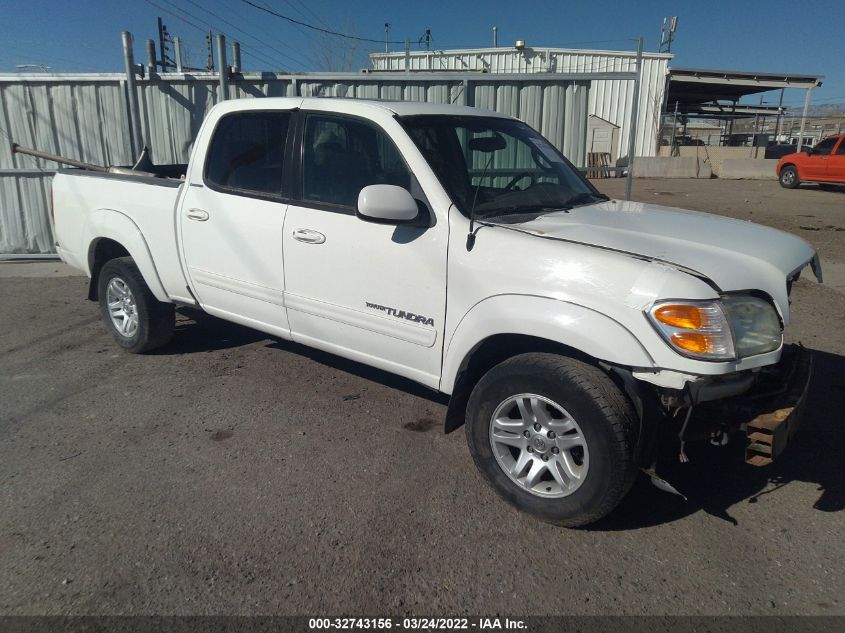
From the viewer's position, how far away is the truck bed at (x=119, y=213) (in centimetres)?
485

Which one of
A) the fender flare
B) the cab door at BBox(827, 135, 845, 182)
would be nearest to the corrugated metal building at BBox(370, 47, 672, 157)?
the cab door at BBox(827, 135, 845, 182)

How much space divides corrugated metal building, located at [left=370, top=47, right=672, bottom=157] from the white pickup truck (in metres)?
29.3

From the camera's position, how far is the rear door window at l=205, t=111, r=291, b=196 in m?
4.27

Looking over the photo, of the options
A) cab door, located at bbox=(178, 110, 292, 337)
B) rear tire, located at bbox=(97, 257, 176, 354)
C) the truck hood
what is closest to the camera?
the truck hood

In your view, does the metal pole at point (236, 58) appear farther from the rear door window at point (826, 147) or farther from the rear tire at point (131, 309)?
the rear door window at point (826, 147)

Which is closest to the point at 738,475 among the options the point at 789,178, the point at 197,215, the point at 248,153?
the point at 248,153

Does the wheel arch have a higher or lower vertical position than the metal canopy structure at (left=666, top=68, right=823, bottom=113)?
lower

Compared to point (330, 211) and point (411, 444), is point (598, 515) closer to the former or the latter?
point (411, 444)

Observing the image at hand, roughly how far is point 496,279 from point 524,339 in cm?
34

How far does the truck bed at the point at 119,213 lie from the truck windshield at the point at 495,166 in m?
2.13

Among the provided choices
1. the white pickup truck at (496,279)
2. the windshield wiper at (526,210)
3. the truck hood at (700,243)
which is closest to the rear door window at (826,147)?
the white pickup truck at (496,279)

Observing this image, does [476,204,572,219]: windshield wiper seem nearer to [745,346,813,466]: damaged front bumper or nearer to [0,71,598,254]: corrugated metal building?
[745,346,813,466]: damaged front bumper

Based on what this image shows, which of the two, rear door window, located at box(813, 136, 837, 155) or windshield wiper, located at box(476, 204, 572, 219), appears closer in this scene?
windshield wiper, located at box(476, 204, 572, 219)

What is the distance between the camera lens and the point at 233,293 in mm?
4504
